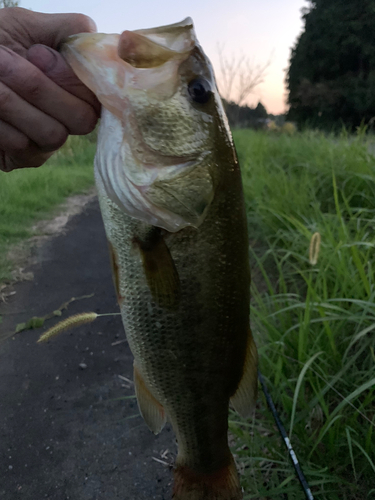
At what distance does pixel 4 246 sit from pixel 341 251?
339 cm

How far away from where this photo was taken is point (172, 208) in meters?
0.99

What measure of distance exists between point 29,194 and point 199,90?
5.12m

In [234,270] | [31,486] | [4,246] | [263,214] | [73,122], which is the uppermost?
[73,122]

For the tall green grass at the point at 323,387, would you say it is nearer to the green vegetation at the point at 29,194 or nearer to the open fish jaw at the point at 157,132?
the open fish jaw at the point at 157,132

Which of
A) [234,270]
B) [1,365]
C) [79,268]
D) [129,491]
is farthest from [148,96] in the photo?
[79,268]

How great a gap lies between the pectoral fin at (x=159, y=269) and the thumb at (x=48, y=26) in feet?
2.13

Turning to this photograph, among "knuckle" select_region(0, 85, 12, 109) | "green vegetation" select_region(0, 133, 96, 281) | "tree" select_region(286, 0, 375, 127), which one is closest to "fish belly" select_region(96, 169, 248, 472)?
"knuckle" select_region(0, 85, 12, 109)

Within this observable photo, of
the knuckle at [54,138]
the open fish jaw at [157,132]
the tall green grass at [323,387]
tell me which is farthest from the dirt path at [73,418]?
the knuckle at [54,138]

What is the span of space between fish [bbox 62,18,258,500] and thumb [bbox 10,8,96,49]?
0.61ft

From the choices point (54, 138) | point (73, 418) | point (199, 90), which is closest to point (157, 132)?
point (199, 90)

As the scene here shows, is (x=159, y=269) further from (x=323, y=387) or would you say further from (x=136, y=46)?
(x=323, y=387)

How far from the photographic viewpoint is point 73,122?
1.06 m

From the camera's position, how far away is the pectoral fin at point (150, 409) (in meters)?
1.23

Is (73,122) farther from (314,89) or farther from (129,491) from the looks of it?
(314,89)
